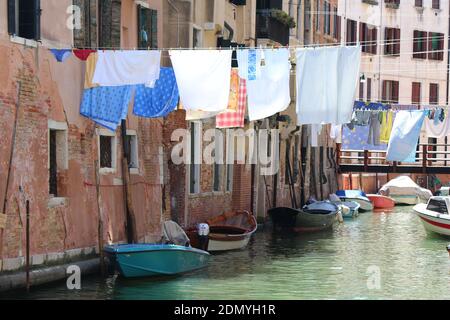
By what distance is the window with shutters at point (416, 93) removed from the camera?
51938 mm

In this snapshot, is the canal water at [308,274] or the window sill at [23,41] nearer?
the window sill at [23,41]

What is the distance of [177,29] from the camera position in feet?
76.2

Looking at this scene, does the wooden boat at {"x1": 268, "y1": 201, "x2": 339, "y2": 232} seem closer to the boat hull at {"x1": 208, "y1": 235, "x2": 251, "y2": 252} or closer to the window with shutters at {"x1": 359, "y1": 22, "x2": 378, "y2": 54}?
the boat hull at {"x1": 208, "y1": 235, "x2": 251, "y2": 252}

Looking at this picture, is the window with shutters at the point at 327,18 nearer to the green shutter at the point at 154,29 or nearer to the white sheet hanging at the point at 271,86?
the green shutter at the point at 154,29

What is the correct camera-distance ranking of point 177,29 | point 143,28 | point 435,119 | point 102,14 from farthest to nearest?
point 435,119 → point 177,29 → point 143,28 → point 102,14

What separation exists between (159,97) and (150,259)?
311 cm

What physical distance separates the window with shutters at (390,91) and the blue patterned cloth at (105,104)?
34.3 metres

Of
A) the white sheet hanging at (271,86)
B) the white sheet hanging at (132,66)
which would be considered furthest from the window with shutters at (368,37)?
the white sheet hanging at (132,66)

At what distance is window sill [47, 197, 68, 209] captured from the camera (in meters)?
17.1

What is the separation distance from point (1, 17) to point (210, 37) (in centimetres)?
1062

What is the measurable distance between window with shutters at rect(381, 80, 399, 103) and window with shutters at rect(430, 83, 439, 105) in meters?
2.26

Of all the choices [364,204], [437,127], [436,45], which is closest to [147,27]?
[437,127]
